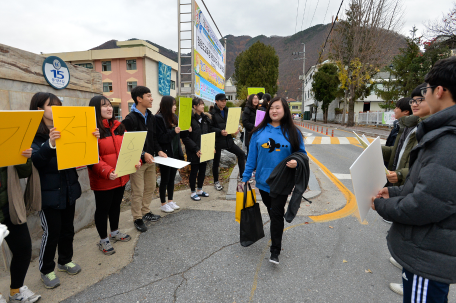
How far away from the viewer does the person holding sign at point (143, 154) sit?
354 cm

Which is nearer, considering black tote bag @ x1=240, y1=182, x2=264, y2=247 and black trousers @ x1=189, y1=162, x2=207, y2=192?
black tote bag @ x1=240, y1=182, x2=264, y2=247

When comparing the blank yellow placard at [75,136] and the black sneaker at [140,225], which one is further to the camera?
the black sneaker at [140,225]

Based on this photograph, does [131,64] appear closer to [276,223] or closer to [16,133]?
[16,133]

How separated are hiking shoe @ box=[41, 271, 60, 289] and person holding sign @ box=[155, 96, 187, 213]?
77.4 inches

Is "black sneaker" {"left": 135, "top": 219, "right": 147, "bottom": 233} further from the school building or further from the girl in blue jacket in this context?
the school building

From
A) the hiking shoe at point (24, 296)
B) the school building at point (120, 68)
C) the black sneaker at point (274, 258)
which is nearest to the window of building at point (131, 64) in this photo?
the school building at point (120, 68)

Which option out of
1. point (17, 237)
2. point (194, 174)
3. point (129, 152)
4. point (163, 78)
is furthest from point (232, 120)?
point (163, 78)

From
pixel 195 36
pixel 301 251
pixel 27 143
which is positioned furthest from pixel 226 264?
pixel 195 36

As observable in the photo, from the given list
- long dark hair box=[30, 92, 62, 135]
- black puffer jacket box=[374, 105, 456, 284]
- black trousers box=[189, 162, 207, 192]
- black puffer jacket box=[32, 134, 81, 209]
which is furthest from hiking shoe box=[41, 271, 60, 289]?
black puffer jacket box=[374, 105, 456, 284]

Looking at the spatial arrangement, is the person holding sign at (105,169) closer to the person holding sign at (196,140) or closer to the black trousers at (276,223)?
the person holding sign at (196,140)

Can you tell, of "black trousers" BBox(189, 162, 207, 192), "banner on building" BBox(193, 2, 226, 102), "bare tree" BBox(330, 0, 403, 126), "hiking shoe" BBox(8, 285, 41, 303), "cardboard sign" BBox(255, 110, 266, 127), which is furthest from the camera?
"bare tree" BBox(330, 0, 403, 126)

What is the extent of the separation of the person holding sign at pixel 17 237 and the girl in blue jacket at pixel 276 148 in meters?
2.23

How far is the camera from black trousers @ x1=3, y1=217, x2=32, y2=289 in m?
2.16

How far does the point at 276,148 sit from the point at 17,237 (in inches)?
105
